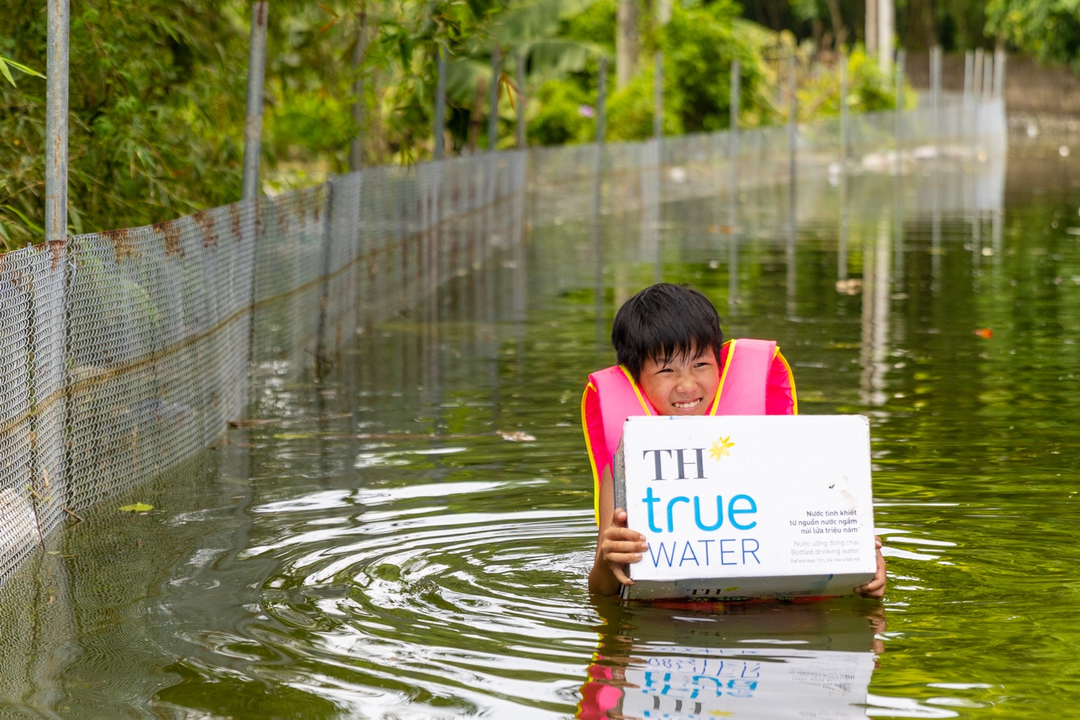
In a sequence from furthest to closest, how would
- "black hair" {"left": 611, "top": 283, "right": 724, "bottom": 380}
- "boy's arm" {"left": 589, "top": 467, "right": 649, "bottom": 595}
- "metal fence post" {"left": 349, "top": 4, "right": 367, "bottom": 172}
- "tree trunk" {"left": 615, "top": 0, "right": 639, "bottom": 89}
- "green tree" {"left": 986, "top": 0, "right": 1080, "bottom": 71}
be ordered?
"green tree" {"left": 986, "top": 0, "right": 1080, "bottom": 71}
"tree trunk" {"left": 615, "top": 0, "right": 639, "bottom": 89}
"metal fence post" {"left": 349, "top": 4, "right": 367, "bottom": 172}
"black hair" {"left": 611, "top": 283, "right": 724, "bottom": 380}
"boy's arm" {"left": 589, "top": 467, "right": 649, "bottom": 595}

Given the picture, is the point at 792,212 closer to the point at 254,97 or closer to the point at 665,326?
the point at 254,97

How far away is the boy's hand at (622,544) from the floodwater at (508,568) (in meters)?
0.27

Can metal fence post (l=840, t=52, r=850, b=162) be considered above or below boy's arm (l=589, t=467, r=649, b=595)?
above

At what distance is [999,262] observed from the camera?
1812 centimetres

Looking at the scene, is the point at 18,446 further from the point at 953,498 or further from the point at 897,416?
the point at 897,416

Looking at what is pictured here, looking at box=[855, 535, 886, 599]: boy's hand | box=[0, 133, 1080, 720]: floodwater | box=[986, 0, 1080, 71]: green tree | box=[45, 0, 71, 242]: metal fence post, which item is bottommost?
box=[0, 133, 1080, 720]: floodwater

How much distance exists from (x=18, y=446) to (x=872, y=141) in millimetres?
43598

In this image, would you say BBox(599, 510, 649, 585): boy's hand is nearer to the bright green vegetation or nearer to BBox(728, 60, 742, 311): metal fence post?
the bright green vegetation

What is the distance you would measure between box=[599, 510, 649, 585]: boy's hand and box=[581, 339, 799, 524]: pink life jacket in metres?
0.33

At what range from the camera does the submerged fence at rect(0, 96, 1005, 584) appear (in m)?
6.14

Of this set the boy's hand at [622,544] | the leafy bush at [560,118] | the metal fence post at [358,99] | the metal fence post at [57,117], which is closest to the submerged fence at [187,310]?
the metal fence post at [57,117]

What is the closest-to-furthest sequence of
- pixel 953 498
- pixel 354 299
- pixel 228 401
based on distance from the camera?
pixel 953 498
pixel 228 401
pixel 354 299

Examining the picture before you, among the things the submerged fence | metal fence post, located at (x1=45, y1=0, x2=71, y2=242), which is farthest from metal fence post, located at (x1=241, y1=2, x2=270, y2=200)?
metal fence post, located at (x1=45, y1=0, x2=71, y2=242)

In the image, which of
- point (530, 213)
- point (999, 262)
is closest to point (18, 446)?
point (999, 262)
